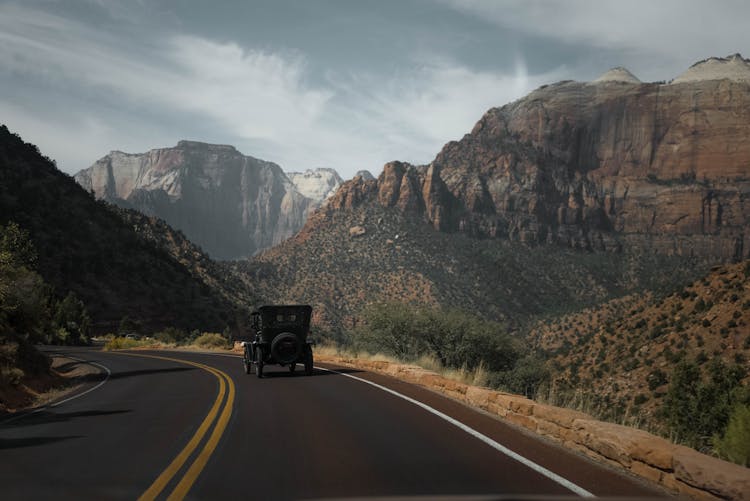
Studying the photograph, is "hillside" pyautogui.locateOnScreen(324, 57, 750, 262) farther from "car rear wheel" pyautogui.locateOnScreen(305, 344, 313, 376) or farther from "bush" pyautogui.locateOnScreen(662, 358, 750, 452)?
"car rear wheel" pyautogui.locateOnScreen(305, 344, 313, 376)

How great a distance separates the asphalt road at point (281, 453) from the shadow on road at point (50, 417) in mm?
47

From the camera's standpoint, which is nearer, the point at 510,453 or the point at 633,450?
the point at 633,450

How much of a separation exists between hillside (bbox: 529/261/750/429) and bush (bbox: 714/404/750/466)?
59.3 feet

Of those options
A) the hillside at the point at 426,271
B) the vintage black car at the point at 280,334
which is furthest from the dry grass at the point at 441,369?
the hillside at the point at 426,271

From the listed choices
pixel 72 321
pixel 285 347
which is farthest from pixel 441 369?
pixel 72 321

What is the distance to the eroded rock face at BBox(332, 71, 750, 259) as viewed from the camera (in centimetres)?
13200

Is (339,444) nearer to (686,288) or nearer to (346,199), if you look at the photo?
(686,288)

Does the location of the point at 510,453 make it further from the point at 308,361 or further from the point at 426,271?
the point at 426,271

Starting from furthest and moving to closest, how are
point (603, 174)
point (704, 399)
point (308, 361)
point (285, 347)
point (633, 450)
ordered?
point (603, 174) → point (704, 399) → point (308, 361) → point (285, 347) → point (633, 450)

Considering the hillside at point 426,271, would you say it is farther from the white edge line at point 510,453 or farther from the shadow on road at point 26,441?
the shadow on road at point 26,441

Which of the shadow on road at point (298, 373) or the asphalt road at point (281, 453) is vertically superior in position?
the asphalt road at point (281, 453)

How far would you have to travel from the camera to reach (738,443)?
7.42 m

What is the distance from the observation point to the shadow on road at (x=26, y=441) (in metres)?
8.79

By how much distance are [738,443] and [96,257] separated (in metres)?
69.2
